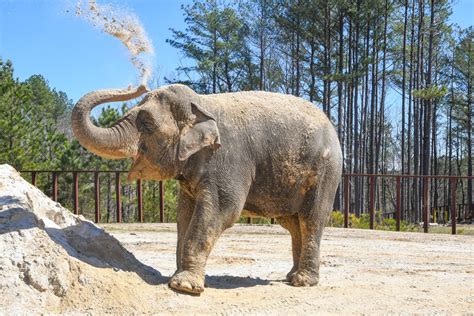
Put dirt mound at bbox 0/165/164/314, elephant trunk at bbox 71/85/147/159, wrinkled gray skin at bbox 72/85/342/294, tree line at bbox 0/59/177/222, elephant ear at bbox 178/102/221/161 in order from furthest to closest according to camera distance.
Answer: tree line at bbox 0/59/177/222 < elephant ear at bbox 178/102/221/161 < wrinkled gray skin at bbox 72/85/342/294 < elephant trunk at bbox 71/85/147/159 < dirt mound at bbox 0/165/164/314

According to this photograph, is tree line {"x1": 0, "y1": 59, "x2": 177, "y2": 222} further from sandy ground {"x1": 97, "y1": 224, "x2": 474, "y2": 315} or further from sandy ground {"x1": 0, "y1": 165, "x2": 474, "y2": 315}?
sandy ground {"x1": 0, "y1": 165, "x2": 474, "y2": 315}

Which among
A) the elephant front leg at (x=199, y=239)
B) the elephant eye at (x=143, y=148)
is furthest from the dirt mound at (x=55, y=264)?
the elephant eye at (x=143, y=148)

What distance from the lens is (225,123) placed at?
17.9ft

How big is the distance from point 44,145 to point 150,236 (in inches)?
834

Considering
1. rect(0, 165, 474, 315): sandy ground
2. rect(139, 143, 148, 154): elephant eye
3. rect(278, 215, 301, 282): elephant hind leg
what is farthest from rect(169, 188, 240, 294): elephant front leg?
rect(278, 215, 301, 282): elephant hind leg

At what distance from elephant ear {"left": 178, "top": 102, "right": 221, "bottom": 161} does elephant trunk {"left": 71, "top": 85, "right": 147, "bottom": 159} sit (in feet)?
1.35

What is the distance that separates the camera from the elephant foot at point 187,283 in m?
4.94

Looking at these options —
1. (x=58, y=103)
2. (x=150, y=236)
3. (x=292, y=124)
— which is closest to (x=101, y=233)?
(x=292, y=124)

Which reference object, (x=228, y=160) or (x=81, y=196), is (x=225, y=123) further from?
(x=81, y=196)

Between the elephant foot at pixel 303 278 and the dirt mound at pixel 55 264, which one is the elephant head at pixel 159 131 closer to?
the dirt mound at pixel 55 264

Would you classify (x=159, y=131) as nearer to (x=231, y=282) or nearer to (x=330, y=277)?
(x=231, y=282)

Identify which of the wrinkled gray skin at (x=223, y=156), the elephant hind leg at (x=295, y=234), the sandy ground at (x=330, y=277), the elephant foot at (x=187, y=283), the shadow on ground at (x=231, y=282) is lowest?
the sandy ground at (x=330, y=277)

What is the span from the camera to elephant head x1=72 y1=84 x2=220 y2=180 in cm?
490

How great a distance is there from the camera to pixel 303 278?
6059 mm
